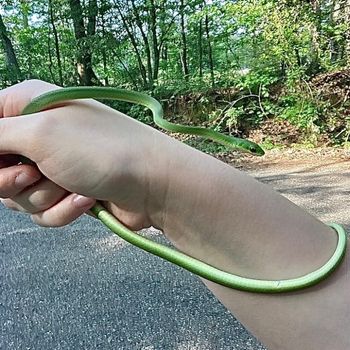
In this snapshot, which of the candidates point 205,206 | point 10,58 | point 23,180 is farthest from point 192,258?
point 10,58

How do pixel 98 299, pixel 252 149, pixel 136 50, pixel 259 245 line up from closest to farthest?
1. pixel 259 245
2. pixel 252 149
3. pixel 98 299
4. pixel 136 50

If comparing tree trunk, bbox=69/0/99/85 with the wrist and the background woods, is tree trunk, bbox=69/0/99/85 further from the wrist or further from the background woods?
the wrist

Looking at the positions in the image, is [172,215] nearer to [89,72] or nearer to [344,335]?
[344,335]

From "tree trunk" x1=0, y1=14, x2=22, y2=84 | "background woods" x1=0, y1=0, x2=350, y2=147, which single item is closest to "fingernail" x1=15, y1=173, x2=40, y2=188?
"background woods" x1=0, y1=0, x2=350, y2=147

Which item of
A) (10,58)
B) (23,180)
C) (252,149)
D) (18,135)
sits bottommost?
(10,58)

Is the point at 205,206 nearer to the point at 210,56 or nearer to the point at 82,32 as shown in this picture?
the point at 210,56

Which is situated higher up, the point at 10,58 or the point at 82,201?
the point at 82,201

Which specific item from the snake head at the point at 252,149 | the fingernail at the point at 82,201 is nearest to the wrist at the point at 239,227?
the fingernail at the point at 82,201
